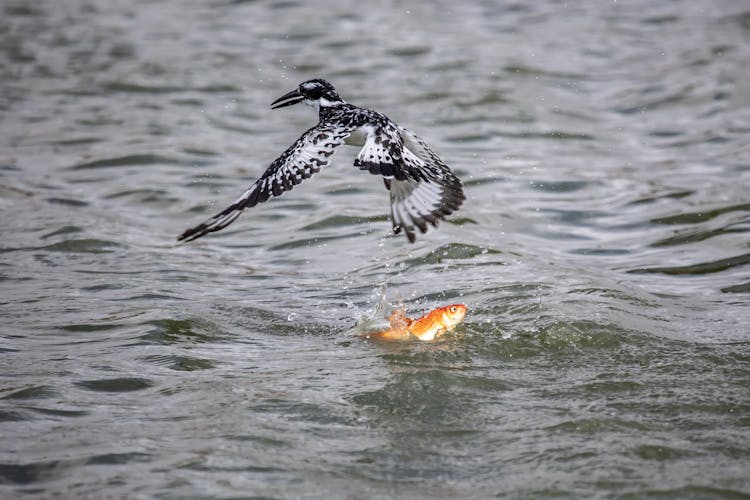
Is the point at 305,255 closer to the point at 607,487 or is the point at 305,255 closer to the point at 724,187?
the point at 724,187

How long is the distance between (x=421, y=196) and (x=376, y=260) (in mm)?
2080

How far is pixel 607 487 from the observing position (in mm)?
4770

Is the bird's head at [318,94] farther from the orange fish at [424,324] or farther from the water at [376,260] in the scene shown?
the orange fish at [424,324]

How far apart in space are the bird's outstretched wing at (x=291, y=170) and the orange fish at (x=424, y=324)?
106 centimetres

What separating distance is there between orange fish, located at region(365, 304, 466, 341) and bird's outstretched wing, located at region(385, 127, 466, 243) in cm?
49

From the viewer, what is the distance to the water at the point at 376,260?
5117 mm

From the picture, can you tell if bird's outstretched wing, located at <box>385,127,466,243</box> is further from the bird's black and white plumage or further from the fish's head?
the fish's head

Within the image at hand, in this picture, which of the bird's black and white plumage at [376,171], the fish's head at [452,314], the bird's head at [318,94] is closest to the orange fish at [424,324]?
the fish's head at [452,314]

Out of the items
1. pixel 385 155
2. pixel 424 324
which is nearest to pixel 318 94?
pixel 385 155

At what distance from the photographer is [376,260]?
8609 mm

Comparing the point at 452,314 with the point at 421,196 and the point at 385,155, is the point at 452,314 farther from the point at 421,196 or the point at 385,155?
the point at 385,155

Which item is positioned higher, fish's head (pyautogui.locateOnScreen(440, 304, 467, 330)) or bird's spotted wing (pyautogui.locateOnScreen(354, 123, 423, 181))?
bird's spotted wing (pyautogui.locateOnScreen(354, 123, 423, 181))

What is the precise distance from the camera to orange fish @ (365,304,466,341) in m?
6.18

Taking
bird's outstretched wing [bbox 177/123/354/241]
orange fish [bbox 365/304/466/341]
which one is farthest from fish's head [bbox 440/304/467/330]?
bird's outstretched wing [bbox 177/123/354/241]
